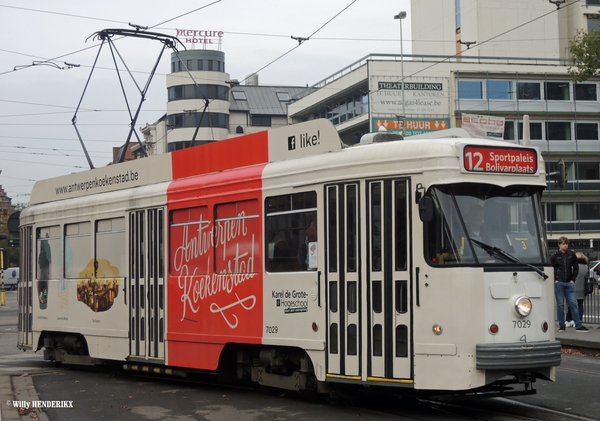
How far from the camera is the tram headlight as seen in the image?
898 cm

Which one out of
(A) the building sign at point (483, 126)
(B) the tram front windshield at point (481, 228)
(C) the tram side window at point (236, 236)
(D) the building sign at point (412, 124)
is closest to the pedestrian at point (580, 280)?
(A) the building sign at point (483, 126)

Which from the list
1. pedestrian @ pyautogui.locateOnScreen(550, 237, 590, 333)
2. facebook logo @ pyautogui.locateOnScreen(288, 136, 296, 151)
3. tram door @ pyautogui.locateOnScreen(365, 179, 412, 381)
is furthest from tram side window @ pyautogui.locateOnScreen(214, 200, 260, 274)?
pedestrian @ pyautogui.locateOnScreen(550, 237, 590, 333)

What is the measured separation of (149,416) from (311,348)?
6.40ft

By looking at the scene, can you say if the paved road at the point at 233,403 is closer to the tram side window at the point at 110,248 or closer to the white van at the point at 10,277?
the tram side window at the point at 110,248

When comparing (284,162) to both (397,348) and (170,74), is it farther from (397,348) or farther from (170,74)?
(170,74)

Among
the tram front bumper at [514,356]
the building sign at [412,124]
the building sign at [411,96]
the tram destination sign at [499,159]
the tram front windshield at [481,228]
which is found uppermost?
the building sign at [411,96]

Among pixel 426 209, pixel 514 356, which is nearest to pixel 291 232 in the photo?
pixel 426 209

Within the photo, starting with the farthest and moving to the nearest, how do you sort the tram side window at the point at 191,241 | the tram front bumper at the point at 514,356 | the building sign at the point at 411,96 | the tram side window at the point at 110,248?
the building sign at the point at 411,96, the tram side window at the point at 110,248, the tram side window at the point at 191,241, the tram front bumper at the point at 514,356

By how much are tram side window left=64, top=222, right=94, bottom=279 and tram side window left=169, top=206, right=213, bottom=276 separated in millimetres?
2621

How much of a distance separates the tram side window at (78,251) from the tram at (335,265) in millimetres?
834

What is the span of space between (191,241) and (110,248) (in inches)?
97.0

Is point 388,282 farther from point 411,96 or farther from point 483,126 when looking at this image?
point 411,96

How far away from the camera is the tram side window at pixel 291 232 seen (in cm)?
1027

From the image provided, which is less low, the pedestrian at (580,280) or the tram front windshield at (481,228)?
the tram front windshield at (481,228)
